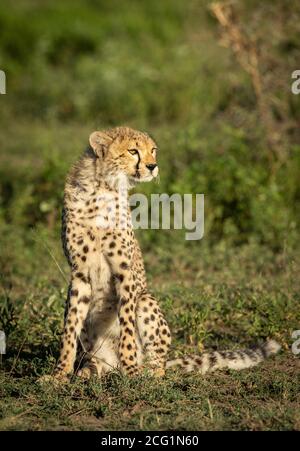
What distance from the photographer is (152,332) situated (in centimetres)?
439

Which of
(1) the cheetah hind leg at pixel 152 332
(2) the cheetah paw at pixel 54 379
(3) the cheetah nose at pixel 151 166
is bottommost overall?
(2) the cheetah paw at pixel 54 379

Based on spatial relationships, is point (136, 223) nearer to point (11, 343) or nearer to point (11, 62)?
point (11, 343)

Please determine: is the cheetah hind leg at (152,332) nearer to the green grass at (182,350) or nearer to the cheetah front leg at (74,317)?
the green grass at (182,350)

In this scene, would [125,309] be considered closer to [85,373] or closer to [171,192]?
[85,373]

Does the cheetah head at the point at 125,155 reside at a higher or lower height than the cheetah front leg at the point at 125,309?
higher

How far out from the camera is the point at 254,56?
7320 mm

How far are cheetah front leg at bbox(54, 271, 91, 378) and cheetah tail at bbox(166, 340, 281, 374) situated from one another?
498 millimetres

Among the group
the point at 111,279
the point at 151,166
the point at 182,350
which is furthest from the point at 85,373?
the point at 151,166

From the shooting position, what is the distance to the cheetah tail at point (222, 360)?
4.36 metres

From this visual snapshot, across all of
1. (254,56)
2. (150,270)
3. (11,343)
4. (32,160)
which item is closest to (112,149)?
(11,343)

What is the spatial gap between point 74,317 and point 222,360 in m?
0.74

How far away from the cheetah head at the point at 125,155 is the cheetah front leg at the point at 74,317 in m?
0.51

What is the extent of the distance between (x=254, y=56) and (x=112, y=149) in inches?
129

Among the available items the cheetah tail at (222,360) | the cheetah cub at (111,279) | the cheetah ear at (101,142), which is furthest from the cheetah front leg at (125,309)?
the cheetah ear at (101,142)
